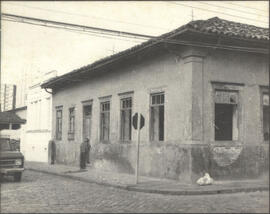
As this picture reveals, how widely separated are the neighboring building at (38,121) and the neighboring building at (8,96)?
8317 millimetres

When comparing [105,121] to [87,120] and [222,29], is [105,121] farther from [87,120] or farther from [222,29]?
[222,29]

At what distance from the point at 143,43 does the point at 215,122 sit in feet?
11.5

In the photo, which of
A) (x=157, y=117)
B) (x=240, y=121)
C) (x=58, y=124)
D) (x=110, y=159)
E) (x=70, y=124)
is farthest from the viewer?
(x=58, y=124)

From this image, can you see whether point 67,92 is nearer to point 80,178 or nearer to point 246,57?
point 80,178

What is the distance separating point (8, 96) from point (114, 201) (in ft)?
110

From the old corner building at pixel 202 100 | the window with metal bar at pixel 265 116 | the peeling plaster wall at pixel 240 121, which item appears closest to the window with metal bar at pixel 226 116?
the old corner building at pixel 202 100

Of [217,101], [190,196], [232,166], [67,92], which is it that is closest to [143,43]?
[217,101]

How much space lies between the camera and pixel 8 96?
138 feet

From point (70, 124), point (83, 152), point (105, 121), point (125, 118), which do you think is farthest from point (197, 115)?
point (70, 124)

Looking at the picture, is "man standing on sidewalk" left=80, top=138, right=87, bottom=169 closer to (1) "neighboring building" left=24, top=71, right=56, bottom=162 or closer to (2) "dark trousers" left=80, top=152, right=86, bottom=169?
(2) "dark trousers" left=80, top=152, right=86, bottom=169

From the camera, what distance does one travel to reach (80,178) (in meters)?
16.1

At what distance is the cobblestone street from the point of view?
362 inches

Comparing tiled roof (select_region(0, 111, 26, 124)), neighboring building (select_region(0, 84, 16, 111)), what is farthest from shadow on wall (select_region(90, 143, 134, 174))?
neighboring building (select_region(0, 84, 16, 111))

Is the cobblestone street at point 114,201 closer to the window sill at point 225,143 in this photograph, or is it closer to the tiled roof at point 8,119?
the window sill at point 225,143
